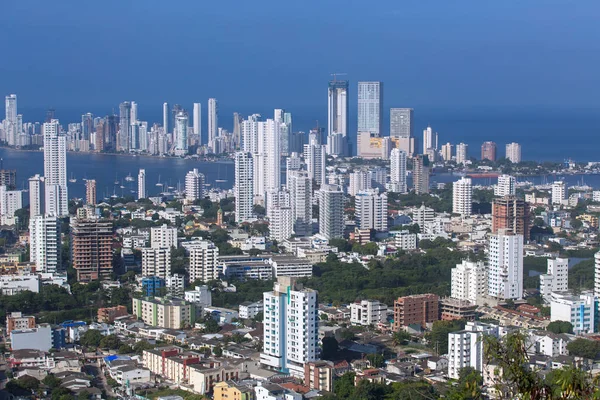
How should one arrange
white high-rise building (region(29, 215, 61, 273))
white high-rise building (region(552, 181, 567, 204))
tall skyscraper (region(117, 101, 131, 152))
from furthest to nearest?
1. tall skyscraper (region(117, 101, 131, 152))
2. white high-rise building (region(552, 181, 567, 204))
3. white high-rise building (region(29, 215, 61, 273))

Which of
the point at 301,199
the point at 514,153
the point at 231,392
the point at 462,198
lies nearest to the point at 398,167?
the point at 462,198

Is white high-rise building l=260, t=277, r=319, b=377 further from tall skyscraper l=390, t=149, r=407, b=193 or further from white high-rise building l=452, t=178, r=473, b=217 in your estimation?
tall skyscraper l=390, t=149, r=407, b=193

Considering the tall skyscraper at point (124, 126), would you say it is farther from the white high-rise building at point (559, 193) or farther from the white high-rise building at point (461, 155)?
the white high-rise building at point (559, 193)

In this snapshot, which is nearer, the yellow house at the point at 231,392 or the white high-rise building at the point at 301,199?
the yellow house at the point at 231,392

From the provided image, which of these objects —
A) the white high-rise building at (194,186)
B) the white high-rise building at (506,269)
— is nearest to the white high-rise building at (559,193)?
the white high-rise building at (194,186)

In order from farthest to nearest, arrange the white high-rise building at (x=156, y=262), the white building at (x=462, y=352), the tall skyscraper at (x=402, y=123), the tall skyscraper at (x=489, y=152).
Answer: the tall skyscraper at (x=402, y=123) → the tall skyscraper at (x=489, y=152) → the white high-rise building at (x=156, y=262) → the white building at (x=462, y=352)

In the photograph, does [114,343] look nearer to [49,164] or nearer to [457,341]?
[457,341]

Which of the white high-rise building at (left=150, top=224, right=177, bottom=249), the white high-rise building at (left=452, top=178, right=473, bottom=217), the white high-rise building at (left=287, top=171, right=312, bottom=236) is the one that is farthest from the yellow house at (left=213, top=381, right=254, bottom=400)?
→ the white high-rise building at (left=452, top=178, right=473, bottom=217)

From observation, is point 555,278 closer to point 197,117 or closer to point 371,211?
point 371,211
